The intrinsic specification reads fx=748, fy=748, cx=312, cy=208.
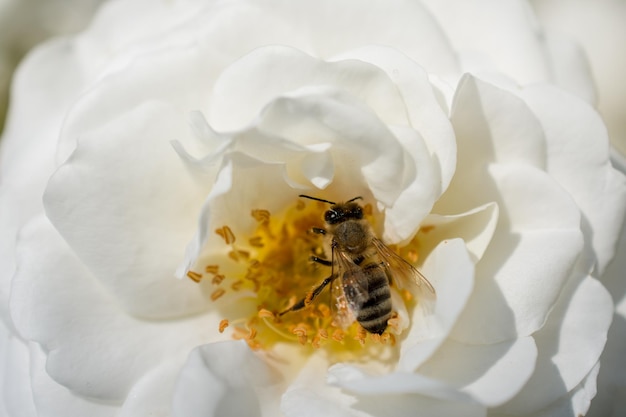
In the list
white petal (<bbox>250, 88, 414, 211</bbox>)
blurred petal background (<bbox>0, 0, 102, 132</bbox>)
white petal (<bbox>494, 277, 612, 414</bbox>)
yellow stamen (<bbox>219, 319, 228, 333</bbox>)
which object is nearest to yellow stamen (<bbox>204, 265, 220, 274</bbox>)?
yellow stamen (<bbox>219, 319, 228, 333</bbox>)

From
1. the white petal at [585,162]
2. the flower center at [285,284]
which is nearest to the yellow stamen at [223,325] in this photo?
the flower center at [285,284]

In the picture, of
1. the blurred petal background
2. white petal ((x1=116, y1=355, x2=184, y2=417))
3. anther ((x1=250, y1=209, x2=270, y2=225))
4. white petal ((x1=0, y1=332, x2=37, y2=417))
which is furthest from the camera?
the blurred petal background

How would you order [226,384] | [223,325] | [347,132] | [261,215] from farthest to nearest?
[261,215] < [223,325] < [226,384] < [347,132]

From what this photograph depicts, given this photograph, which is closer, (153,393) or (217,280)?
(153,393)

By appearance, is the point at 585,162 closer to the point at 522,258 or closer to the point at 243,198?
the point at 522,258

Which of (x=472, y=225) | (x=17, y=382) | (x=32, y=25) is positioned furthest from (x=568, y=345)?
(x=32, y=25)

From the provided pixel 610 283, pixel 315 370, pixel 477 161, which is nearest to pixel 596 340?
pixel 610 283

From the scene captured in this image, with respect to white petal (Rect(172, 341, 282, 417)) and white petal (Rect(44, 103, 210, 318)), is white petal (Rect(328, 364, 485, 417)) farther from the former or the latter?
white petal (Rect(44, 103, 210, 318))
